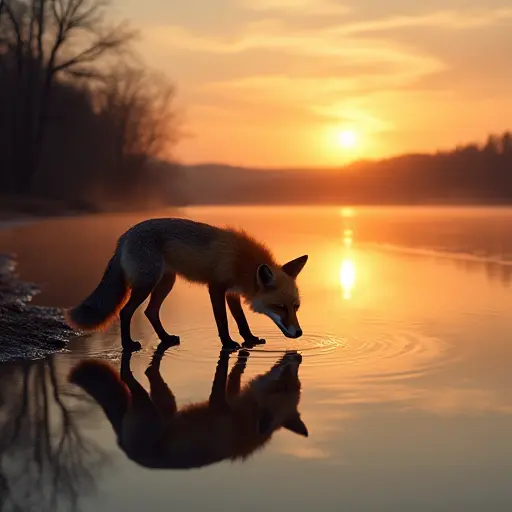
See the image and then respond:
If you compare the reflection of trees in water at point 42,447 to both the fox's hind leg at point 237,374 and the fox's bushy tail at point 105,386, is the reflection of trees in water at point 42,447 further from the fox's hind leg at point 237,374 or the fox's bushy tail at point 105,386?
the fox's hind leg at point 237,374

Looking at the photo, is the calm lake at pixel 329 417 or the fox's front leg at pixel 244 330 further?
the fox's front leg at pixel 244 330

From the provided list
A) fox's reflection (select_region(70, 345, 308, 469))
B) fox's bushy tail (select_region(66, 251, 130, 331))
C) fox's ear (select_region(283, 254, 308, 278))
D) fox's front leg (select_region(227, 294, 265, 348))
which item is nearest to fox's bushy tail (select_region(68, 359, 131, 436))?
fox's reflection (select_region(70, 345, 308, 469))

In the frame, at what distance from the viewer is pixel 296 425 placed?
17.8ft

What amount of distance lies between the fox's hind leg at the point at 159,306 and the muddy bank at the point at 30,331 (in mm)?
933

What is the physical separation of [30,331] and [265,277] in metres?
2.57

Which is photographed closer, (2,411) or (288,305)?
(2,411)

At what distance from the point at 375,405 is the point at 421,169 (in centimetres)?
13766

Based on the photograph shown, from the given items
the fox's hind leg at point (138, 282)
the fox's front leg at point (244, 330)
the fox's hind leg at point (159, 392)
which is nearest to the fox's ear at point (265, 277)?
the fox's front leg at point (244, 330)

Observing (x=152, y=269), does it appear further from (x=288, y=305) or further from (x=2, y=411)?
(x=2, y=411)

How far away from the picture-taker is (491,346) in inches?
329

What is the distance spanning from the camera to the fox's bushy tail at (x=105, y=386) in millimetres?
5847

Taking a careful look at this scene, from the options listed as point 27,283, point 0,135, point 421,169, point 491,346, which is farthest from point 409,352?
point 421,169

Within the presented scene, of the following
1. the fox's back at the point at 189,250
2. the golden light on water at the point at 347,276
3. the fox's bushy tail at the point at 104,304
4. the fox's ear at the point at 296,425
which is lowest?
the golden light on water at the point at 347,276

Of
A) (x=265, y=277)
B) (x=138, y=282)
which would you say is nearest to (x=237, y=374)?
(x=265, y=277)
